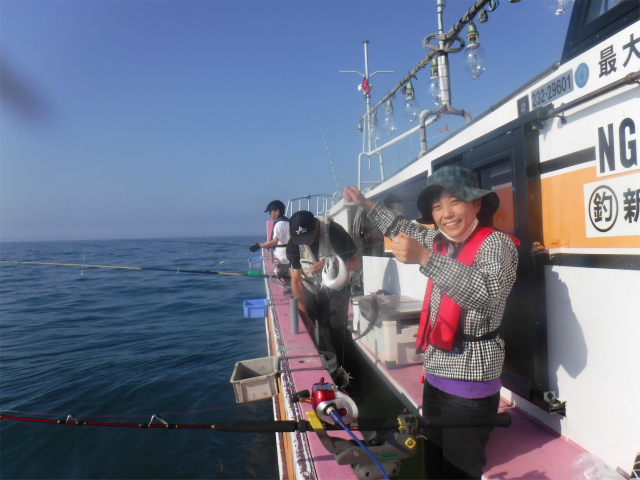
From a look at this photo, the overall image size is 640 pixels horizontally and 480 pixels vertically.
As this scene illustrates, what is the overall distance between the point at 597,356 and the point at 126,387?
6.82 metres

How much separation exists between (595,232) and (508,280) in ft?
2.18

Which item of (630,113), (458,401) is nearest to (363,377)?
(458,401)

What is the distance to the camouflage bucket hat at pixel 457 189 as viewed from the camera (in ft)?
6.89

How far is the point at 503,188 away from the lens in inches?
115

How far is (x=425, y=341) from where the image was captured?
236cm

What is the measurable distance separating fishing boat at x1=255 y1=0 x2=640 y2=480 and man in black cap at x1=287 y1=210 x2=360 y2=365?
1561 mm

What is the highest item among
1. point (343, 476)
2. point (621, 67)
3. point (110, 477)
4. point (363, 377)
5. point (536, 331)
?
point (621, 67)

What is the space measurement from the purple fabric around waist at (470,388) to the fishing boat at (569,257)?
0.43 meters

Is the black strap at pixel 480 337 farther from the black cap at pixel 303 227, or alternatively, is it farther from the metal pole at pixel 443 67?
the metal pole at pixel 443 67

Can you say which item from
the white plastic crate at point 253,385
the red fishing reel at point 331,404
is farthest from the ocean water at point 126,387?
the red fishing reel at point 331,404

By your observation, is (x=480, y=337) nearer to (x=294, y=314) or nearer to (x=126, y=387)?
(x=294, y=314)

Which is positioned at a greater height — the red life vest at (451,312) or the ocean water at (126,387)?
the red life vest at (451,312)

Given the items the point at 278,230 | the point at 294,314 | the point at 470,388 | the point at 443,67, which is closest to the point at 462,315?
the point at 470,388

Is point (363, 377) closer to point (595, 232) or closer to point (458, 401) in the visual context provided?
point (458, 401)
